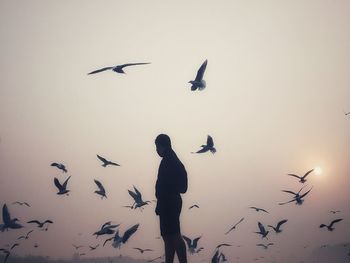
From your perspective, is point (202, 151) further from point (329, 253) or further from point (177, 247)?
point (329, 253)

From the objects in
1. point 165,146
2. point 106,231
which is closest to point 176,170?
point 165,146

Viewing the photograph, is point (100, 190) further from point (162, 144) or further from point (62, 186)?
point (162, 144)

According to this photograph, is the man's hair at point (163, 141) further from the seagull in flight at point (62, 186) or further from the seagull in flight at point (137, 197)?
the seagull in flight at point (62, 186)

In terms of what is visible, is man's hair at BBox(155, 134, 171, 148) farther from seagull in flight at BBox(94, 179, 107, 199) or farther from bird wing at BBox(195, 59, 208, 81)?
seagull in flight at BBox(94, 179, 107, 199)

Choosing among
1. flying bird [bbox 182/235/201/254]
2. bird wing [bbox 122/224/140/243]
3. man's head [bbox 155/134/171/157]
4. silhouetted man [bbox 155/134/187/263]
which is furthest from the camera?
flying bird [bbox 182/235/201/254]

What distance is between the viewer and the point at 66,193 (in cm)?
940

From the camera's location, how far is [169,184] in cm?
478

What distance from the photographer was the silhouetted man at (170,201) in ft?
15.4

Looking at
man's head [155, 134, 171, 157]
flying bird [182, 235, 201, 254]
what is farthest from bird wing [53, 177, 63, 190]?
man's head [155, 134, 171, 157]

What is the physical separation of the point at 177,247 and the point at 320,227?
7.83 m

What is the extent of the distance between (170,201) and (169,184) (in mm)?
241

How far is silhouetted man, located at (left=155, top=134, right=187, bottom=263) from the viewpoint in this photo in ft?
15.4

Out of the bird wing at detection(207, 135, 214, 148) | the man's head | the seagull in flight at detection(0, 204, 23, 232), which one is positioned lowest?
the seagull in flight at detection(0, 204, 23, 232)

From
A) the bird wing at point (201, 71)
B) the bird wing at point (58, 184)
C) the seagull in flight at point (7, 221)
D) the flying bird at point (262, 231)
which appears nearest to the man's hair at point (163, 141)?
the bird wing at point (201, 71)
